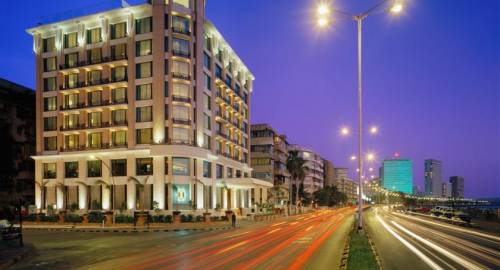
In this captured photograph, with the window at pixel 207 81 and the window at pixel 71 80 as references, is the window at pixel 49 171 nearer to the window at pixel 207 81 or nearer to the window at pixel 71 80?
the window at pixel 71 80

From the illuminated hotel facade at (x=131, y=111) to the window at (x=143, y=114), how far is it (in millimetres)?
143

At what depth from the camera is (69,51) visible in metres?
64.6

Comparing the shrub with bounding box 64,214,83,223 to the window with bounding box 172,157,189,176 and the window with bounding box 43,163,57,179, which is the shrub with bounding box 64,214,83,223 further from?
the window with bounding box 43,163,57,179

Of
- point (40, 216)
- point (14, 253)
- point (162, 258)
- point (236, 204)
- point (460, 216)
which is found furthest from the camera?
point (236, 204)

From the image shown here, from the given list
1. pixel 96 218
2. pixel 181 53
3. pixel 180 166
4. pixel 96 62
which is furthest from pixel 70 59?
pixel 96 218

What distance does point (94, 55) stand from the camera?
206 feet

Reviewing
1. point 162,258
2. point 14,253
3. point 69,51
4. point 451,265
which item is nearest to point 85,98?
point 69,51

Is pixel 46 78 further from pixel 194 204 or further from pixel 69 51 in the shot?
pixel 194 204

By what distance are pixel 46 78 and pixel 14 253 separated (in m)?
52.3

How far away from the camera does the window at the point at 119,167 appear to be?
58.3m

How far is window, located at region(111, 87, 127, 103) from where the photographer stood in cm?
6025

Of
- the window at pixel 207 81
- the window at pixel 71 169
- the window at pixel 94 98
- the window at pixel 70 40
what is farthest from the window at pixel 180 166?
the window at pixel 70 40

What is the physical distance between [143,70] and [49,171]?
23263mm

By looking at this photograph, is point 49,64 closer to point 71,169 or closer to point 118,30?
point 118,30
